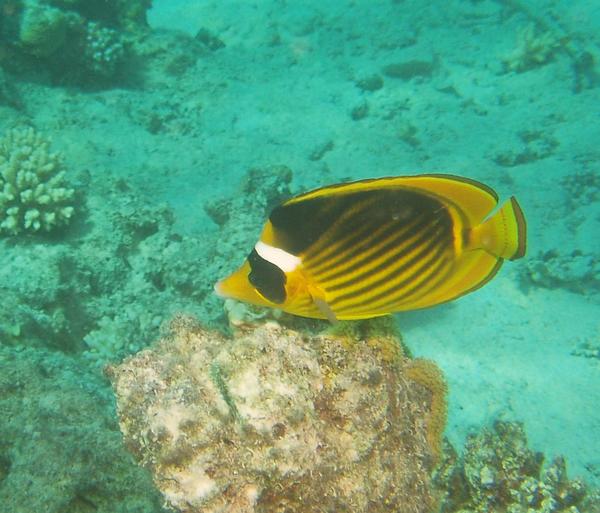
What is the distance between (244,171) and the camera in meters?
6.23

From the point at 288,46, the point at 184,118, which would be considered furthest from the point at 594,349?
the point at 288,46

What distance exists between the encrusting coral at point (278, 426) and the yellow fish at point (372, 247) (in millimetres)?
522

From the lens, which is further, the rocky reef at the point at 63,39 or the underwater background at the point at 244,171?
the rocky reef at the point at 63,39

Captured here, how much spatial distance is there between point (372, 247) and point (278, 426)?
795mm

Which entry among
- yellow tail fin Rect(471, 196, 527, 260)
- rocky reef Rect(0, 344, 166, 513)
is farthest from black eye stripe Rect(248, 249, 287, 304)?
rocky reef Rect(0, 344, 166, 513)

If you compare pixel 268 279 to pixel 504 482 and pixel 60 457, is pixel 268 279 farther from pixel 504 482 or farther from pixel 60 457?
pixel 504 482

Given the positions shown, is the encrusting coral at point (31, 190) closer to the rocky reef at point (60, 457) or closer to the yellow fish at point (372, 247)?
the rocky reef at point (60, 457)

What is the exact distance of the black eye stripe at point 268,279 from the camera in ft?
4.99

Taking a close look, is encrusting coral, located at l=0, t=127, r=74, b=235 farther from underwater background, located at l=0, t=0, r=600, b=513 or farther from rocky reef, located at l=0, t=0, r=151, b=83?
rocky reef, located at l=0, t=0, r=151, b=83

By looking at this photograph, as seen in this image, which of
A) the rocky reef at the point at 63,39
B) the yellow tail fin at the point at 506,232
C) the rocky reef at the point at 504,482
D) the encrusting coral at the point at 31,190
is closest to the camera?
the yellow tail fin at the point at 506,232

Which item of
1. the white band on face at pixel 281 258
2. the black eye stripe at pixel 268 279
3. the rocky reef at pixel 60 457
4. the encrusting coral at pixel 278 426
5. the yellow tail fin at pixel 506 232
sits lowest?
the rocky reef at pixel 60 457

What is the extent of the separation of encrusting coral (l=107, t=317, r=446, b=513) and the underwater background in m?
0.19

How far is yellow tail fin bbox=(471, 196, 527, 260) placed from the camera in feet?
4.62

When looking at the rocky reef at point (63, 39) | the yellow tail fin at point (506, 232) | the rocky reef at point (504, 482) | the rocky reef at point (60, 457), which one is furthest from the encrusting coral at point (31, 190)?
the yellow tail fin at point (506, 232)
